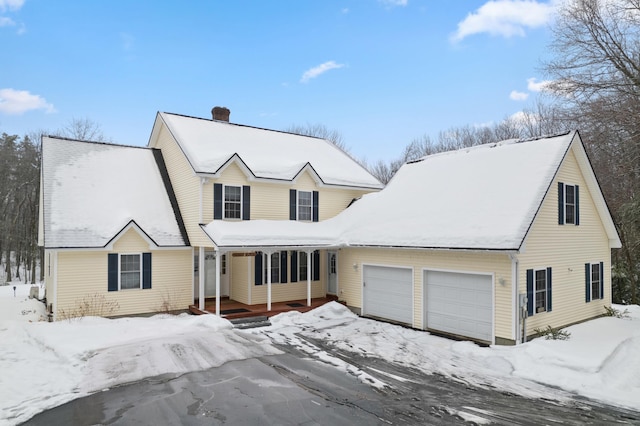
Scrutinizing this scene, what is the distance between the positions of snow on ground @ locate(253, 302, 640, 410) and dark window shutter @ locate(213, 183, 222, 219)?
15.6 ft

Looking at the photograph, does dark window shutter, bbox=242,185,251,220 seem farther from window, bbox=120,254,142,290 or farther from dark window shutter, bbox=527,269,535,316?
dark window shutter, bbox=527,269,535,316

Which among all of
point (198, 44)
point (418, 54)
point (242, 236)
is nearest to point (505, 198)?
point (242, 236)

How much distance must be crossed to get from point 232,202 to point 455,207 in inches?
342

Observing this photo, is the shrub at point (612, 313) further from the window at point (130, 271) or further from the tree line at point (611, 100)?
the window at point (130, 271)

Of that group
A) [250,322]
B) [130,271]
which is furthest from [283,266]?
[130,271]

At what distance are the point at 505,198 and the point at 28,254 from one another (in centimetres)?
3651

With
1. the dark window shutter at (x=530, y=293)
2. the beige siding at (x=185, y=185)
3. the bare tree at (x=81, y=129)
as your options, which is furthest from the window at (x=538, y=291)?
the bare tree at (x=81, y=129)

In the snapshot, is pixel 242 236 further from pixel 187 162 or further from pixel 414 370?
pixel 414 370

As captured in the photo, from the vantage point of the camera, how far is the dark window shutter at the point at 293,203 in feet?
57.8

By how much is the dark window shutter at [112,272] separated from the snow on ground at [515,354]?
5.73 meters

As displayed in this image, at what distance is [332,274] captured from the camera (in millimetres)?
18203

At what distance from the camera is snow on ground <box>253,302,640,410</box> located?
324 inches

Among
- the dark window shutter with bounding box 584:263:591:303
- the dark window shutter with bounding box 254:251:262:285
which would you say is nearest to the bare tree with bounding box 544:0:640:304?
the dark window shutter with bounding box 584:263:591:303

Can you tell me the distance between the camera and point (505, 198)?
485 inches
